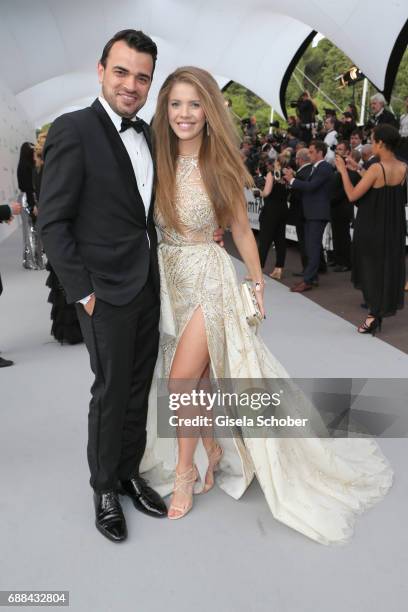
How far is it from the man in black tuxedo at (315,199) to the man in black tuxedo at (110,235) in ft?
15.8

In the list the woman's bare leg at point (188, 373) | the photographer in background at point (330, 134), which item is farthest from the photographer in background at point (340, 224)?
the woman's bare leg at point (188, 373)

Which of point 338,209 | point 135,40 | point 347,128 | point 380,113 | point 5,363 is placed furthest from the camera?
point 347,128

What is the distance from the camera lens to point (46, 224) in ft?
6.59

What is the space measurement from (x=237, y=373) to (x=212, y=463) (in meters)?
0.54

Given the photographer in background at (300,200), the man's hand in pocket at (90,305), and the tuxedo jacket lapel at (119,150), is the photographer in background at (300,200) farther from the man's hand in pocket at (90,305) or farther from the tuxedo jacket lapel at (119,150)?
the man's hand in pocket at (90,305)

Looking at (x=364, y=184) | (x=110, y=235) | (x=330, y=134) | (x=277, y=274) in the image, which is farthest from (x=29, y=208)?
(x=330, y=134)

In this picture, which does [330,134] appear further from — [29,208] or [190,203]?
[190,203]

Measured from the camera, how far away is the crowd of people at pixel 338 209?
5.11 m

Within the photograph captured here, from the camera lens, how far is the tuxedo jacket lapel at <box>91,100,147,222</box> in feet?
6.79

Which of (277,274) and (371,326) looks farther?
(277,274)

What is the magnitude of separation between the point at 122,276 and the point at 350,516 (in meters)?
1.36

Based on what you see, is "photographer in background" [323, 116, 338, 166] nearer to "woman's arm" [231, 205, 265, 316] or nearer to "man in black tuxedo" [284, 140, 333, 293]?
"man in black tuxedo" [284, 140, 333, 293]

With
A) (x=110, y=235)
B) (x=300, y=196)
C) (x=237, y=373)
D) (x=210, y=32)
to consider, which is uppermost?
(x=210, y=32)

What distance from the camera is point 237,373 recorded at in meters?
2.47
